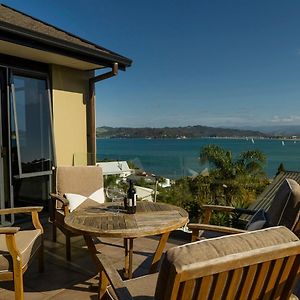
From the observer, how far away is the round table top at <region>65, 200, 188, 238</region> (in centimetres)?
253

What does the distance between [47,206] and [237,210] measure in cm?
332

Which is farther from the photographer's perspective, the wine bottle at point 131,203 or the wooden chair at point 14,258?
the wine bottle at point 131,203

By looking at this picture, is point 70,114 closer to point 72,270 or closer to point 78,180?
point 78,180

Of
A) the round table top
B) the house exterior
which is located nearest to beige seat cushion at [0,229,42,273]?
the round table top

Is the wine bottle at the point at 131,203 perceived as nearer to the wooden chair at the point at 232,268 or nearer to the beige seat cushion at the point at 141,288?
the beige seat cushion at the point at 141,288

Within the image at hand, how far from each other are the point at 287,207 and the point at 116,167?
4521mm

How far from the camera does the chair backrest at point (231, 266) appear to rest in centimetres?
126

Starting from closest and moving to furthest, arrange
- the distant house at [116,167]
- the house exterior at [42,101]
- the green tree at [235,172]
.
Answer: the house exterior at [42,101], the distant house at [116,167], the green tree at [235,172]

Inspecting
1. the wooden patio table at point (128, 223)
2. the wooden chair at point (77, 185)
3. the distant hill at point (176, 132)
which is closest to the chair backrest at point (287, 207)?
the wooden patio table at point (128, 223)

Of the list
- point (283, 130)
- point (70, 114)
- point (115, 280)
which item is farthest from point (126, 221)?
point (283, 130)

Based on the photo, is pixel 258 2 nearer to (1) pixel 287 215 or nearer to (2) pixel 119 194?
(2) pixel 119 194

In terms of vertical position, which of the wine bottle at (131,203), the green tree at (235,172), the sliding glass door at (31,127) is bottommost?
the green tree at (235,172)

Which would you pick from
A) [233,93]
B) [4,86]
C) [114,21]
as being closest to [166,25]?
[114,21]

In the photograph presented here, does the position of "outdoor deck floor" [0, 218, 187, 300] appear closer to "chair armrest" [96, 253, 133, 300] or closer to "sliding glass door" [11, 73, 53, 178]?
"chair armrest" [96, 253, 133, 300]
